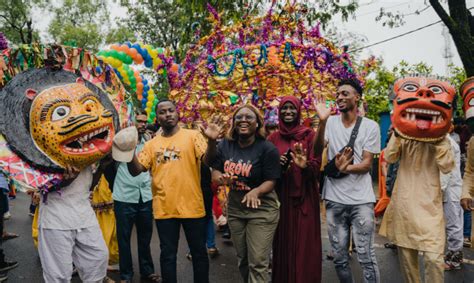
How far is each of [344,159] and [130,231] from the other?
2.34m

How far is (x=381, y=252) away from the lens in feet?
18.8

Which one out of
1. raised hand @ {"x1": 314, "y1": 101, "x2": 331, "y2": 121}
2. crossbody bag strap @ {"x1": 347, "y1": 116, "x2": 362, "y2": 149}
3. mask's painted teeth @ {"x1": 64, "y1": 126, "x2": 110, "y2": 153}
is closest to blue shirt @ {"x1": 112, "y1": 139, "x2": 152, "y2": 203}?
mask's painted teeth @ {"x1": 64, "y1": 126, "x2": 110, "y2": 153}

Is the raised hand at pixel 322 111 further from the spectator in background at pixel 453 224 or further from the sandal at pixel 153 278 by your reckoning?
the sandal at pixel 153 278

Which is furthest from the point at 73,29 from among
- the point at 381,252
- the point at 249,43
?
the point at 381,252

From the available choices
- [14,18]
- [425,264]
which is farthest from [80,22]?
[425,264]

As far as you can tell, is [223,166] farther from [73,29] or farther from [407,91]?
[73,29]

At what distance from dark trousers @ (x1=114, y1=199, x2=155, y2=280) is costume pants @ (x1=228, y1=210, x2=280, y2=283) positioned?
1.27 meters

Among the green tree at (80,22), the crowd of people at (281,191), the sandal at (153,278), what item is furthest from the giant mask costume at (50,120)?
the green tree at (80,22)

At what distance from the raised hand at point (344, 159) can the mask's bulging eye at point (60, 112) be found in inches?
86.1

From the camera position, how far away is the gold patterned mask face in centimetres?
283

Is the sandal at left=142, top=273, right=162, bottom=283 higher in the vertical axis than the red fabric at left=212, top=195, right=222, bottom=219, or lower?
lower

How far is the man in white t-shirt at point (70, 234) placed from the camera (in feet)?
10.00

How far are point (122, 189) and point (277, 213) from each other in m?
1.71

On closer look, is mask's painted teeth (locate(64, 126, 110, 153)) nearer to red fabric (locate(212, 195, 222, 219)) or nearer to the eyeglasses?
the eyeglasses
